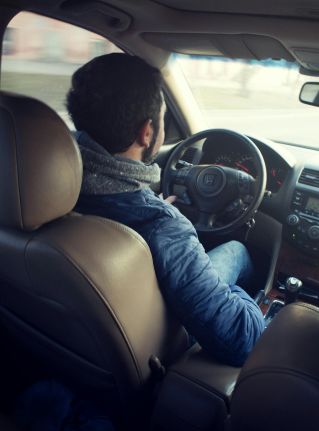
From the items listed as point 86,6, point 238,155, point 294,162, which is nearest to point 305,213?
point 294,162

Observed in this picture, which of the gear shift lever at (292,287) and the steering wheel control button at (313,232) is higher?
the steering wheel control button at (313,232)

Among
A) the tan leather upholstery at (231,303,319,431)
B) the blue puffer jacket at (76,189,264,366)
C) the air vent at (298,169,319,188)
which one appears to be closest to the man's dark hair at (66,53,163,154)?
the blue puffer jacket at (76,189,264,366)

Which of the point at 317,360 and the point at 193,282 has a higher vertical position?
the point at 317,360

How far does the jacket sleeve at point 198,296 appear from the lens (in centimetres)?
147

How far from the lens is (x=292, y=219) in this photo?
2537 mm

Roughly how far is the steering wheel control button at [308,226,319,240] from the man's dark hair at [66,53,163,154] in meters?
1.21

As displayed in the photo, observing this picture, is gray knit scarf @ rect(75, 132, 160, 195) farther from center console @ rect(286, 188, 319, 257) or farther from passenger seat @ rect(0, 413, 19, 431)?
center console @ rect(286, 188, 319, 257)

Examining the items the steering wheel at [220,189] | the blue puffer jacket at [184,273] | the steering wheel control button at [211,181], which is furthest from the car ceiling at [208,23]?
the blue puffer jacket at [184,273]

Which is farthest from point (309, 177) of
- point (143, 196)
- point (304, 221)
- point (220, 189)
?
point (143, 196)

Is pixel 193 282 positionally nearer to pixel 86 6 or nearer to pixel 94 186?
pixel 94 186

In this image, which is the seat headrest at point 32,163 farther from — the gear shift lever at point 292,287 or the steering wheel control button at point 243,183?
the steering wheel control button at point 243,183

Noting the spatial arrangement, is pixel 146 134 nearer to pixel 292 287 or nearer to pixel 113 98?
pixel 113 98

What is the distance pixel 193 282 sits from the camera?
148cm

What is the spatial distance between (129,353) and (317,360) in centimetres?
61
